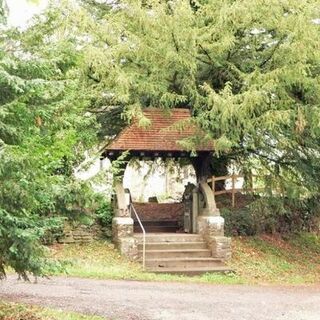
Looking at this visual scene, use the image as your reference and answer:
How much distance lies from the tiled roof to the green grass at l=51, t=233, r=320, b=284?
8.97 feet

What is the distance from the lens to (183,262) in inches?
563

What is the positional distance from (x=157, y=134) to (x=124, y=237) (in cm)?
305

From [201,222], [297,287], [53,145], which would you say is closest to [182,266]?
[201,222]

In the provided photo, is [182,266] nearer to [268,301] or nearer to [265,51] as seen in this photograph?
[268,301]

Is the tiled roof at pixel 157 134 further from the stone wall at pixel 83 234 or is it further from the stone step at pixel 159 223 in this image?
the stone step at pixel 159 223

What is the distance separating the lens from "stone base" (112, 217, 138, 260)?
46.9 ft

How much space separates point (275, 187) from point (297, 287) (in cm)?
407

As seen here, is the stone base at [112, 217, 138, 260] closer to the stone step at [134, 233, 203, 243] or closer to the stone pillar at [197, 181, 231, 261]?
the stone step at [134, 233, 203, 243]

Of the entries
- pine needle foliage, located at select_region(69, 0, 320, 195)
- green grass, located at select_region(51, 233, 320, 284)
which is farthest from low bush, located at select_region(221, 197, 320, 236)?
pine needle foliage, located at select_region(69, 0, 320, 195)

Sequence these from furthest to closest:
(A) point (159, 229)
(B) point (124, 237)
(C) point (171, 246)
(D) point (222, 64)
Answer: (A) point (159, 229)
(D) point (222, 64)
(C) point (171, 246)
(B) point (124, 237)

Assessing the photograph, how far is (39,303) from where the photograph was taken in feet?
27.2

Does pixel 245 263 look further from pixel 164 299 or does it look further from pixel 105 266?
pixel 164 299

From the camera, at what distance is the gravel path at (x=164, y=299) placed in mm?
8195

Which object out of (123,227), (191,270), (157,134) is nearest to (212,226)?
(191,270)
